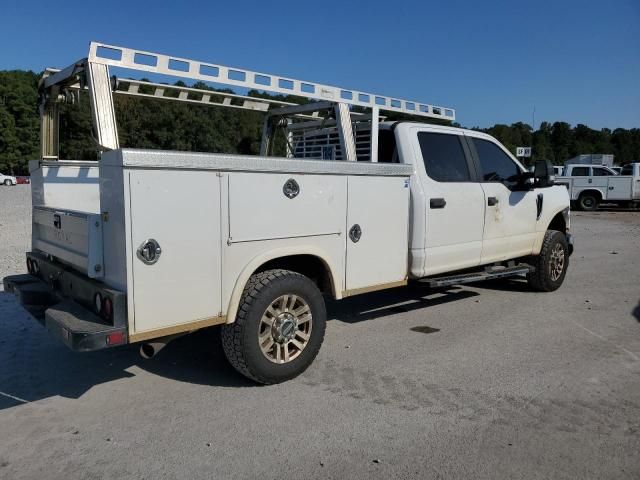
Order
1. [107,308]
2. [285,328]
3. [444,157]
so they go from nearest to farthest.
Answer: [107,308], [285,328], [444,157]

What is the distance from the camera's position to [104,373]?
4.71 meters

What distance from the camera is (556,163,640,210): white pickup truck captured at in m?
24.4

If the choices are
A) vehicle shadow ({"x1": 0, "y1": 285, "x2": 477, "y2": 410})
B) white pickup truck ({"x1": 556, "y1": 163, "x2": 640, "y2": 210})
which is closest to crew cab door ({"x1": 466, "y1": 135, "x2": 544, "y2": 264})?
vehicle shadow ({"x1": 0, "y1": 285, "x2": 477, "y2": 410})

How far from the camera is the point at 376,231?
16.7 ft

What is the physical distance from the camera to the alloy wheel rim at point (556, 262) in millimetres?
7709

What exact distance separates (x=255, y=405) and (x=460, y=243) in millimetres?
3040

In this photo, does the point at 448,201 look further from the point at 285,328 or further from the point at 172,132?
the point at 172,132

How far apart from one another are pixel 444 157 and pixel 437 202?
65cm

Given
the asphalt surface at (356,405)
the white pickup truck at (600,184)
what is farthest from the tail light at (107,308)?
the white pickup truck at (600,184)

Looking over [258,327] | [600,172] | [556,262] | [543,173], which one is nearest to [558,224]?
[556,262]

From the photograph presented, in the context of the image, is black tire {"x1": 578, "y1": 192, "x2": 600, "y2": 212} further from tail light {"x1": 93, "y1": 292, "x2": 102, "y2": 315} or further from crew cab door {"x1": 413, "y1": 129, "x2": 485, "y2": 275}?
tail light {"x1": 93, "y1": 292, "x2": 102, "y2": 315}

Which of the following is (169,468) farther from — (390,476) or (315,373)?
(315,373)

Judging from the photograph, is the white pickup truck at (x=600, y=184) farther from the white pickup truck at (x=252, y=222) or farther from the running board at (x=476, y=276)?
the white pickup truck at (x=252, y=222)

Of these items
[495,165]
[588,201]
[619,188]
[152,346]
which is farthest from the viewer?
[588,201]
